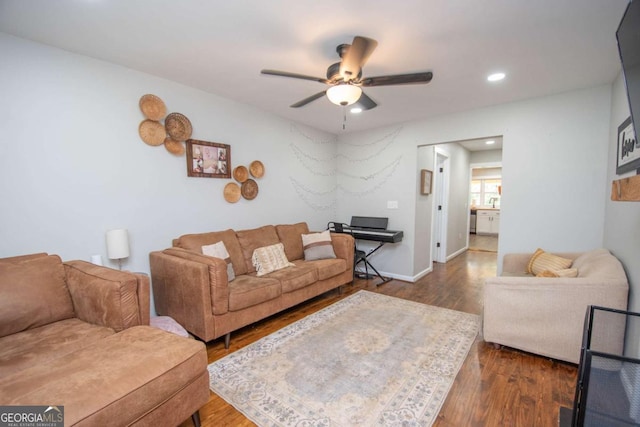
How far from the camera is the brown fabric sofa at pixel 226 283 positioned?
7.41 feet

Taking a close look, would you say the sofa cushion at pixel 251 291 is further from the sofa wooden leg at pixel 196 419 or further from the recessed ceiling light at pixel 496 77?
the recessed ceiling light at pixel 496 77

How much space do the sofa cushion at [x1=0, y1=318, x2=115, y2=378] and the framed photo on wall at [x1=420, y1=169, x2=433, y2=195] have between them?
163 inches

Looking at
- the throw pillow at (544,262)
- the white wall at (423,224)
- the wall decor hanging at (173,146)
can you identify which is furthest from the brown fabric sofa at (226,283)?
the throw pillow at (544,262)

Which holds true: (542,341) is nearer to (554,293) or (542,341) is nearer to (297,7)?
(554,293)

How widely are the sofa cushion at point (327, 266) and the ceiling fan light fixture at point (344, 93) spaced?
1.88 meters

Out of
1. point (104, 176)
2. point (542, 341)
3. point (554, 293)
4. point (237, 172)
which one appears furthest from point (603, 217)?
point (104, 176)

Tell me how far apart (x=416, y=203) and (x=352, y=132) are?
1670mm

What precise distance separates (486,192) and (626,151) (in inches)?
314

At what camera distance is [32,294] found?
1699 mm

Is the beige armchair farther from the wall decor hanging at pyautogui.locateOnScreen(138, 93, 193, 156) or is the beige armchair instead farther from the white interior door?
the wall decor hanging at pyautogui.locateOnScreen(138, 93, 193, 156)

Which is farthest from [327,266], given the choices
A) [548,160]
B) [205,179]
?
[548,160]

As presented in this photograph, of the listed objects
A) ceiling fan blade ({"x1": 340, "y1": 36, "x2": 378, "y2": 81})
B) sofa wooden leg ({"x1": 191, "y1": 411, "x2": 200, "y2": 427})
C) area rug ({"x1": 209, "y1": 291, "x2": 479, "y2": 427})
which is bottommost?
area rug ({"x1": 209, "y1": 291, "x2": 479, "y2": 427})

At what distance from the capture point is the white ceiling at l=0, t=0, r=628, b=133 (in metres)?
1.66

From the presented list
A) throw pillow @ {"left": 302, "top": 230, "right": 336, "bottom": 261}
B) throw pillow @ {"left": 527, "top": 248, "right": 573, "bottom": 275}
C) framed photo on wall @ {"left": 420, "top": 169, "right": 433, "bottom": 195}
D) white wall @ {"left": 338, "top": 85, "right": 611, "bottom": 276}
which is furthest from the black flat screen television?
framed photo on wall @ {"left": 420, "top": 169, "right": 433, "bottom": 195}
